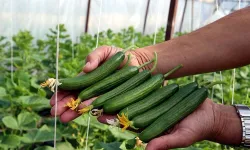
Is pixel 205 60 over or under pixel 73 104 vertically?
over

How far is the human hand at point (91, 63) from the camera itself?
234 cm

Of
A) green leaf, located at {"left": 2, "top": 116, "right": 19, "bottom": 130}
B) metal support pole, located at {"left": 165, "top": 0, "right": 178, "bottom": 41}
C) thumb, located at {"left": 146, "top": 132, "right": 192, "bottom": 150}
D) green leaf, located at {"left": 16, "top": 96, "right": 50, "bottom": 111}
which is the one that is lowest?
green leaf, located at {"left": 2, "top": 116, "right": 19, "bottom": 130}

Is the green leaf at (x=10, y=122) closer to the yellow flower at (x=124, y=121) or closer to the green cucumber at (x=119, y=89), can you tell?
the green cucumber at (x=119, y=89)

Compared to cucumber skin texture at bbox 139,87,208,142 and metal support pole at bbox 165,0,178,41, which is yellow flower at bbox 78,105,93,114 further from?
metal support pole at bbox 165,0,178,41

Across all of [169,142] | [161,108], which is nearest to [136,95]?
[161,108]

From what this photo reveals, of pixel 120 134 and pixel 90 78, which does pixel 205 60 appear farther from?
pixel 120 134

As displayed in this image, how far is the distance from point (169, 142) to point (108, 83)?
49 centimetres

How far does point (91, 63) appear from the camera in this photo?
237 centimetres

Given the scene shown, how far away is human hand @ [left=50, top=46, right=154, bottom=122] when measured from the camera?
2336 mm

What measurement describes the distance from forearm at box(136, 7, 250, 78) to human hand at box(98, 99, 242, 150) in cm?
23

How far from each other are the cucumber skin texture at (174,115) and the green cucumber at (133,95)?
0.54ft

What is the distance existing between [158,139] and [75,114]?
50 centimetres

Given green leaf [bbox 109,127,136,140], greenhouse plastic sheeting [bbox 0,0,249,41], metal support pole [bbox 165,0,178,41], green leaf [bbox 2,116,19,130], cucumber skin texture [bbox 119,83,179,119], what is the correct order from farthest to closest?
greenhouse plastic sheeting [bbox 0,0,249,41]
metal support pole [bbox 165,0,178,41]
green leaf [bbox 2,116,19,130]
green leaf [bbox 109,127,136,140]
cucumber skin texture [bbox 119,83,179,119]

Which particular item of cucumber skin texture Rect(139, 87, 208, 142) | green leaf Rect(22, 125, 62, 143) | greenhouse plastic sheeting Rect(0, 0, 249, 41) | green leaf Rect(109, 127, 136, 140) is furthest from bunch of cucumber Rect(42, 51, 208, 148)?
greenhouse plastic sheeting Rect(0, 0, 249, 41)
